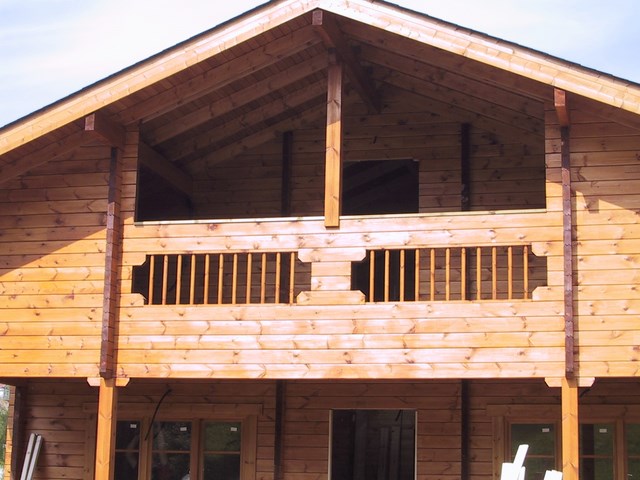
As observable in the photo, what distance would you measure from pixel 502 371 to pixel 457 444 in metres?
2.64

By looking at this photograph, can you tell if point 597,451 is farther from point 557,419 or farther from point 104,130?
point 104,130

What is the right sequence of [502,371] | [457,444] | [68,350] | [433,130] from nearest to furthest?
[502,371] < [68,350] < [457,444] < [433,130]

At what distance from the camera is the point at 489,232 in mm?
11672

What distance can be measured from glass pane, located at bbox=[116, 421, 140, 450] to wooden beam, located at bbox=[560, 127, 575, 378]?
6.32 m

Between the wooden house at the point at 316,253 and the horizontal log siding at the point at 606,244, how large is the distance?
0.02 meters

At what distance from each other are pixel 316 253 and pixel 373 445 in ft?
28.5

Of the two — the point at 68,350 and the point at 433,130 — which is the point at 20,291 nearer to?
the point at 68,350

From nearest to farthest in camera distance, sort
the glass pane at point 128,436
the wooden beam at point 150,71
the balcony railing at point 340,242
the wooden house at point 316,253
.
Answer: the wooden house at point 316,253 → the balcony railing at point 340,242 → the wooden beam at point 150,71 → the glass pane at point 128,436

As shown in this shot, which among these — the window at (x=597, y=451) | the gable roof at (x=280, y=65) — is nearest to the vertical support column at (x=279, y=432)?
the window at (x=597, y=451)

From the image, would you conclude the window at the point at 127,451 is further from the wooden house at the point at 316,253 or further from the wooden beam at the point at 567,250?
the wooden beam at the point at 567,250

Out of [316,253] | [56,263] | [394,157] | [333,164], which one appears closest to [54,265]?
[56,263]

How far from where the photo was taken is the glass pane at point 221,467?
1428 cm

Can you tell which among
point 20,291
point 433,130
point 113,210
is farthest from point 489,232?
point 20,291

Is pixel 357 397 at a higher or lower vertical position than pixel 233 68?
lower
